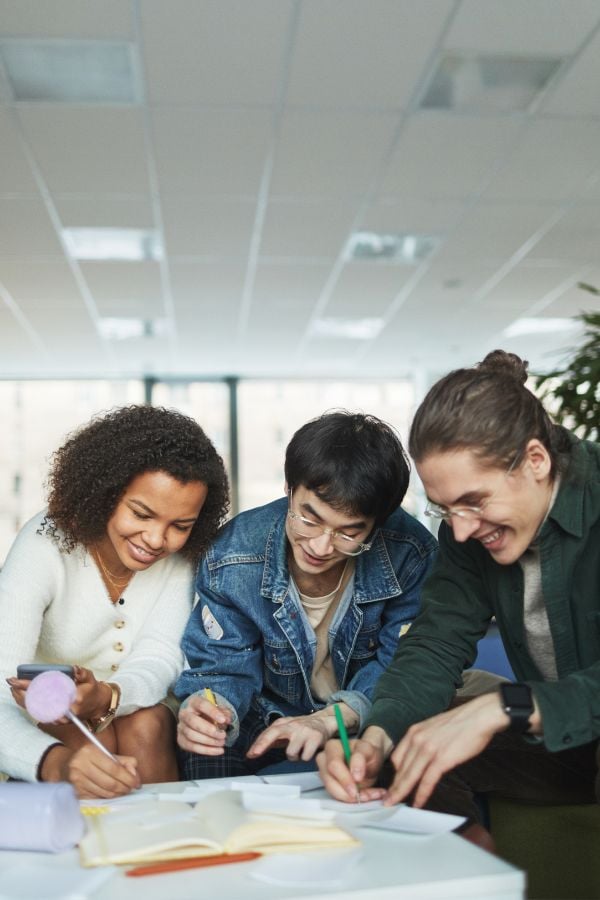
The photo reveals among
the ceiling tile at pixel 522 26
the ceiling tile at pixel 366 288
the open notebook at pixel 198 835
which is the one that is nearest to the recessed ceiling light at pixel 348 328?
the ceiling tile at pixel 366 288

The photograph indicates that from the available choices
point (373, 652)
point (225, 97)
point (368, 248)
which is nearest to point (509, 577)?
point (373, 652)

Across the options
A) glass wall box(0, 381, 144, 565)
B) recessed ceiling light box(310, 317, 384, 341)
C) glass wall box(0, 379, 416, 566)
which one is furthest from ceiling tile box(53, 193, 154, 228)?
glass wall box(0, 381, 144, 565)

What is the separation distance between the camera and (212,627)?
198cm

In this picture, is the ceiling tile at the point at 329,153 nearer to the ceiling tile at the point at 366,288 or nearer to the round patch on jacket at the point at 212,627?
the ceiling tile at the point at 366,288

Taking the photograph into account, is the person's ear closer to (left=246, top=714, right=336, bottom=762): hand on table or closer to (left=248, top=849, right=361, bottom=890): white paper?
(left=246, top=714, right=336, bottom=762): hand on table

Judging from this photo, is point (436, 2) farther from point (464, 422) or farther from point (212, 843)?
point (212, 843)

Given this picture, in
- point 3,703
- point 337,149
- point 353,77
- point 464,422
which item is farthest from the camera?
point 337,149

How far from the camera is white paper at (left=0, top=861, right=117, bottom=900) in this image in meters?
0.84

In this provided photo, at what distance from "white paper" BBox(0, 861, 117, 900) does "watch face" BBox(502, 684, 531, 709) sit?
596mm

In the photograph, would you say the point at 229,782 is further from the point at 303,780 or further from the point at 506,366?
the point at 506,366

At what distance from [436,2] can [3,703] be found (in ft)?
8.75

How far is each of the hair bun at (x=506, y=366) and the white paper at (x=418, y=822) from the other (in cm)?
71

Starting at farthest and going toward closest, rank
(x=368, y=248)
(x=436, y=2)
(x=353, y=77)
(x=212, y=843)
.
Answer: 1. (x=368, y=248)
2. (x=353, y=77)
3. (x=436, y=2)
4. (x=212, y=843)

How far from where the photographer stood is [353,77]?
358 cm
